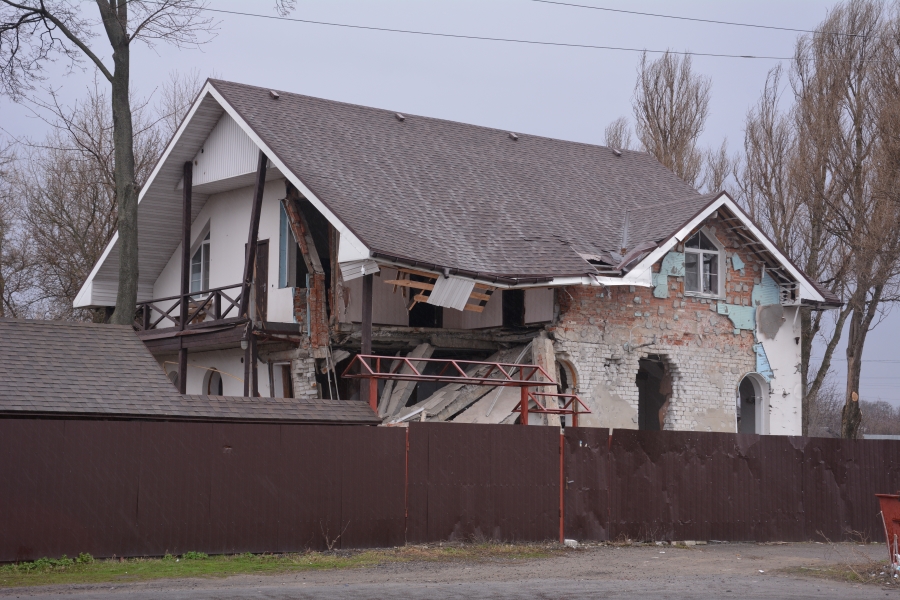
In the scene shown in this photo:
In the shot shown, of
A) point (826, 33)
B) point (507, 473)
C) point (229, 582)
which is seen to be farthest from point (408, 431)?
point (826, 33)

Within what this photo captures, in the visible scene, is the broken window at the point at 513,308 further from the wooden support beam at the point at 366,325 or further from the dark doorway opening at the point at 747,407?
the dark doorway opening at the point at 747,407

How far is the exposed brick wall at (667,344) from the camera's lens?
71.0 ft

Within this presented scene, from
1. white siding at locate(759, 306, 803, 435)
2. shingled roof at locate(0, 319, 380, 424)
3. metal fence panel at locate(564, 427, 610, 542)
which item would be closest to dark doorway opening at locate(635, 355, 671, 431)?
white siding at locate(759, 306, 803, 435)

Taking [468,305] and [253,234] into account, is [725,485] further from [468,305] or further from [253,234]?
[253,234]

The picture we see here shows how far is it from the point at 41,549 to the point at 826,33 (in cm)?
3010

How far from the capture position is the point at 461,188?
23.7 m

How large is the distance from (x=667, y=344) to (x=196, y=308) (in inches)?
423

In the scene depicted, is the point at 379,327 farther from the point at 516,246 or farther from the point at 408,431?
the point at 408,431

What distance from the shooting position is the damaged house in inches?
814

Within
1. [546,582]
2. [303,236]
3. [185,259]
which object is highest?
[303,236]

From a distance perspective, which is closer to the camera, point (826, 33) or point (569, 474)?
point (569, 474)

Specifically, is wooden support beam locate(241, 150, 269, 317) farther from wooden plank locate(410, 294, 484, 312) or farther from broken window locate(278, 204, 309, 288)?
wooden plank locate(410, 294, 484, 312)

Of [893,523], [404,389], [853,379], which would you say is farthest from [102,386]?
[853,379]

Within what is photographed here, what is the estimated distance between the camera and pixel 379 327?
851 inches
